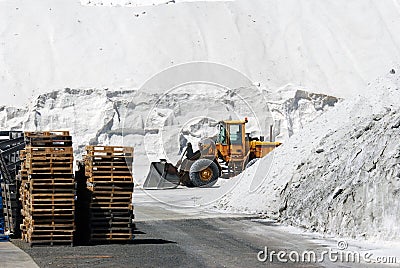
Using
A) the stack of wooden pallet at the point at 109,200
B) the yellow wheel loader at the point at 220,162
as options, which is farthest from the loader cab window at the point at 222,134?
the stack of wooden pallet at the point at 109,200

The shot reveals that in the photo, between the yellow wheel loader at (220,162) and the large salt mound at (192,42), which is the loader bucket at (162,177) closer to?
the yellow wheel loader at (220,162)

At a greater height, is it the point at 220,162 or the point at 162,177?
the point at 220,162

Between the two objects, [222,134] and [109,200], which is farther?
[222,134]

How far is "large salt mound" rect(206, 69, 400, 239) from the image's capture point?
16.4 meters

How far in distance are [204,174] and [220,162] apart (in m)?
1.26

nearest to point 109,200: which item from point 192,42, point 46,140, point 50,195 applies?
point 50,195

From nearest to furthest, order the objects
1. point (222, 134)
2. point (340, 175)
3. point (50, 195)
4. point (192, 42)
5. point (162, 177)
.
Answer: point (50, 195)
point (340, 175)
point (222, 134)
point (162, 177)
point (192, 42)

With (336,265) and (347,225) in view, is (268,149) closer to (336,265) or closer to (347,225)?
(347,225)

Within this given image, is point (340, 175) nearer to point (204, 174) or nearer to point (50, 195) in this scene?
point (50, 195)

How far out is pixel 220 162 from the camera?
34500mm

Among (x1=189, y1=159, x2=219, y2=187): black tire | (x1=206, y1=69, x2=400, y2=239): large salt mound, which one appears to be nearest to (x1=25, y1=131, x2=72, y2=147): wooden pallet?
(x1=206, y1=69, x2=400, y2=239): large salt mound

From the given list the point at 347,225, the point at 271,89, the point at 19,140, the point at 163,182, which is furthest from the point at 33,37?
the point at 347,225

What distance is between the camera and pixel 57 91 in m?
47.7

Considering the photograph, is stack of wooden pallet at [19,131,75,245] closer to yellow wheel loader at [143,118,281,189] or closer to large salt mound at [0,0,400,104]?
yellow wheel loader at [143,118,281,189]
